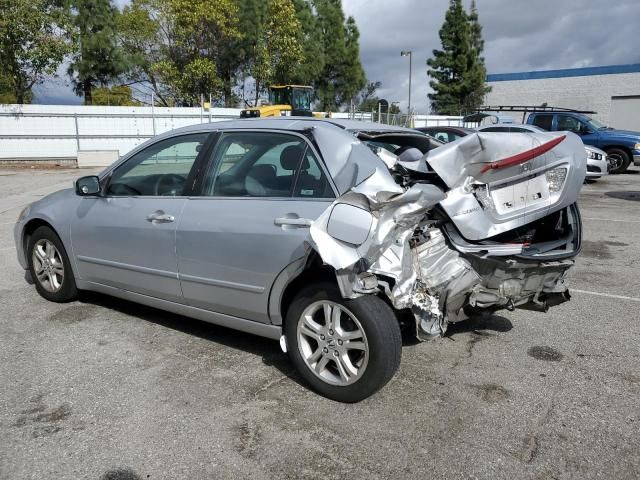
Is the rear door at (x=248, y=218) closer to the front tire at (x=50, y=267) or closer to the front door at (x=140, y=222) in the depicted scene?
the front door at (x=140, y=222)

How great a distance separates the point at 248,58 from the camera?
35.2 m

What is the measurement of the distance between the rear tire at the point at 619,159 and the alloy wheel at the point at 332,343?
1701cm

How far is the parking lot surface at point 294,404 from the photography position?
263cm

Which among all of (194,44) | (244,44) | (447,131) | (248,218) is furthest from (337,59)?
(248,218)

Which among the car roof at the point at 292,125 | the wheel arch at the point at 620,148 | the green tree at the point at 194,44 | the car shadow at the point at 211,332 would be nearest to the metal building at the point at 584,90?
the green tree at the point at 194,44

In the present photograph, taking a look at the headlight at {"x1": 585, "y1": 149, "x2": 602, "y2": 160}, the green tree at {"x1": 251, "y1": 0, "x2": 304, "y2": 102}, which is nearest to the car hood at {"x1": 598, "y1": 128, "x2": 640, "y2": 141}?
the headlight at {"x1": 585, "y1": 149, "x2": 602, "y2": 160}

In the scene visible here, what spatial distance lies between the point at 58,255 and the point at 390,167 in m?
3.13

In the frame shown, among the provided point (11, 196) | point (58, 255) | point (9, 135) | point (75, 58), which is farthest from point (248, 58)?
point (58, 255)

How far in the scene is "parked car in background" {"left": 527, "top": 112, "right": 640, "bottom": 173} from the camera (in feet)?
55.2

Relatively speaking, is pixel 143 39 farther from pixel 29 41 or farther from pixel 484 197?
pixel 484 197

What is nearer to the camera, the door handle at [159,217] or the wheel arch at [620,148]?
the door handle at [159,217]

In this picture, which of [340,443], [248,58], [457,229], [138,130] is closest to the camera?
[340,443]

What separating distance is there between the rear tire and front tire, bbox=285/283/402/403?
1698cm

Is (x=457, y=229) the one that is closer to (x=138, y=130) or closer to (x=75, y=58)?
(x=138, y=130)
